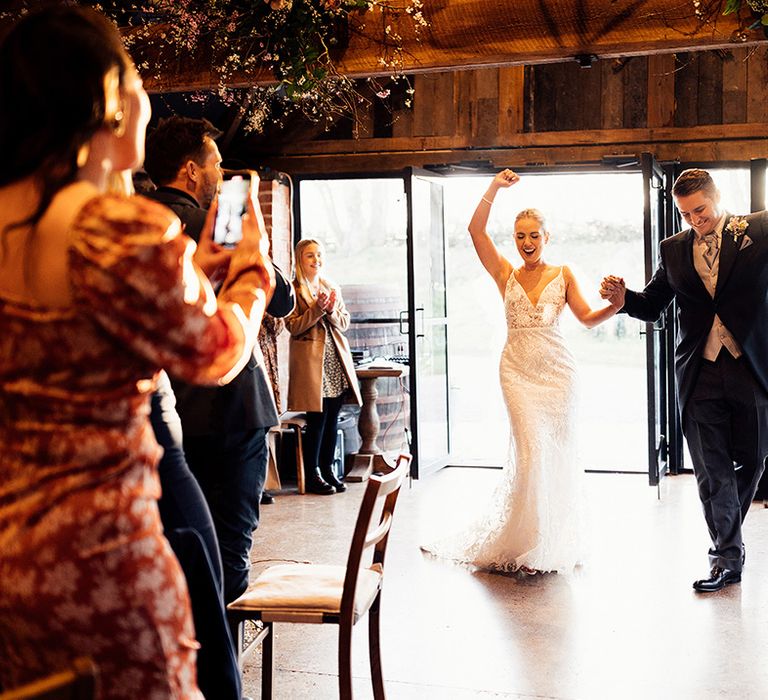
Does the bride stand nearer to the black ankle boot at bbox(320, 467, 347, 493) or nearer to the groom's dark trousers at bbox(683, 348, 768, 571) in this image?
the groom's dark trousers at bbox(683, 348, 768, 571)

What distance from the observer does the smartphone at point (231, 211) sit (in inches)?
72.4

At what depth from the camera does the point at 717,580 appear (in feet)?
15.4

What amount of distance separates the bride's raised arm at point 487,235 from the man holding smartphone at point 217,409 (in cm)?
219

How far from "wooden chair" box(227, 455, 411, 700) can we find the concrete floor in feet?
2.01

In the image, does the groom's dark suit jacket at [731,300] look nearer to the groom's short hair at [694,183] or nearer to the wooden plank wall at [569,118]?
the groom's short hair at [694,183]

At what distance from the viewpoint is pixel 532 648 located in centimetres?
396

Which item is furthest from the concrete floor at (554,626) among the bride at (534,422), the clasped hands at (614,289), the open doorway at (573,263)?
the open doorway at (573,263)

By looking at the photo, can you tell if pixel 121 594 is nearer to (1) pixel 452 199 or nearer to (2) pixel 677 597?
(2) pixel 677 597

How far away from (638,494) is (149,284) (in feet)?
20.3

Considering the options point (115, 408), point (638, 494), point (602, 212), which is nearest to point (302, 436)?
point (638, 494)

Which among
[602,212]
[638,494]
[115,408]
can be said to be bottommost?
[638,494]

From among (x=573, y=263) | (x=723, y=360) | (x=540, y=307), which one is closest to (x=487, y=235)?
(x=540, y=307)

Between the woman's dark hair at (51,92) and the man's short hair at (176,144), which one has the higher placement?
the man's short hair at (176,144)

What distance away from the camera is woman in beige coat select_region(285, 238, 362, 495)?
713 centimetres
